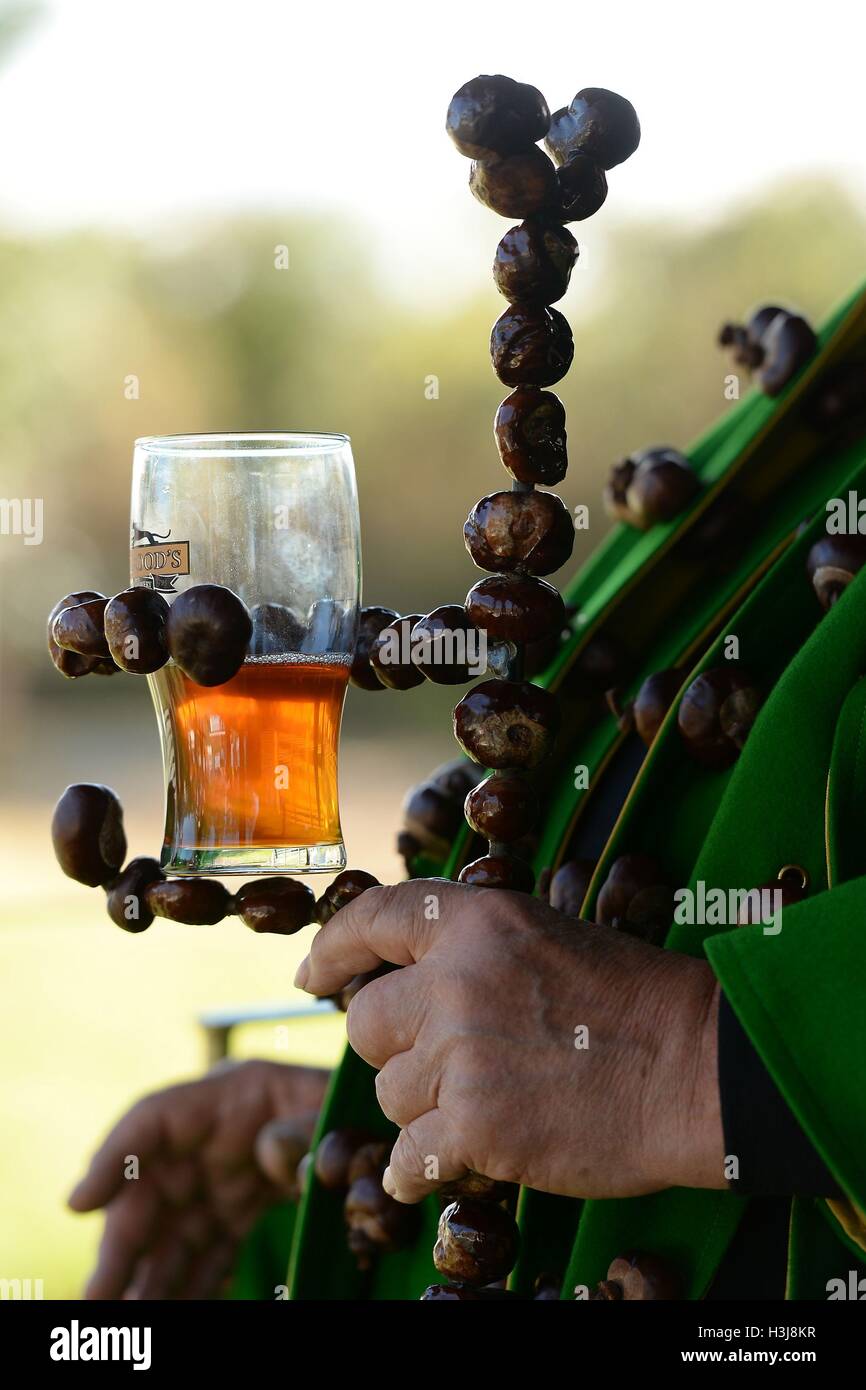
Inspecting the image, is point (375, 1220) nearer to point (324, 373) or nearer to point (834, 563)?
point (834, 563)

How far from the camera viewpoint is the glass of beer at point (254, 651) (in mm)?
729

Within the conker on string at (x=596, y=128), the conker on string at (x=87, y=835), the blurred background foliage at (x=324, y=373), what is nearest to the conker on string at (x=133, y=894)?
the conker on string at (x=87, y=835)

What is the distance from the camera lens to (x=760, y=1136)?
0.66 metres

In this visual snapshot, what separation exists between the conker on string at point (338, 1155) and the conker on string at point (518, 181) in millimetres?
632

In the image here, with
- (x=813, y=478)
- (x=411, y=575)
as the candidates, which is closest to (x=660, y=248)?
(x=411, y=575)

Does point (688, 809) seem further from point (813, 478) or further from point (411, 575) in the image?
point (411, 575)

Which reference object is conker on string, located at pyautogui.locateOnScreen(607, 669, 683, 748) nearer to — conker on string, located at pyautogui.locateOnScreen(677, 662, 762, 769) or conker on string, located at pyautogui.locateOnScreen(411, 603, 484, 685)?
conker on string, located at pyautogui.locateOnScreen(677, 662, 762, 769)

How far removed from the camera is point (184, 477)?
738 mm

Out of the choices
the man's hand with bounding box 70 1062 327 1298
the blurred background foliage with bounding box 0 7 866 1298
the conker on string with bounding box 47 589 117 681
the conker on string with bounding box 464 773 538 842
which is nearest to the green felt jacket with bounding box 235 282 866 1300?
the conker on string with bounding box 464 773 538 842

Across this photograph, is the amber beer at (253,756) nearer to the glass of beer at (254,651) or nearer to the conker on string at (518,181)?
the glass of beer at (254,651)

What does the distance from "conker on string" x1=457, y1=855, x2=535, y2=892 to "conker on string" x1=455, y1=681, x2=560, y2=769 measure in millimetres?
63

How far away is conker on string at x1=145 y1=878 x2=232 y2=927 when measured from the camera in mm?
733

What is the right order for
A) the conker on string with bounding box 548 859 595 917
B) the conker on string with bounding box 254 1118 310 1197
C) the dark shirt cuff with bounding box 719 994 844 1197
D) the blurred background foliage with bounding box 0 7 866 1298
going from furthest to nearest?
the blurred background foliage with bounding box 0 7 866 1298
the conker on string with bounding box 254 1118 310 1197
the conker on string with bounding box 548 859 595 917
the dark shirt cuff with bounding box 719 994 844 1197
